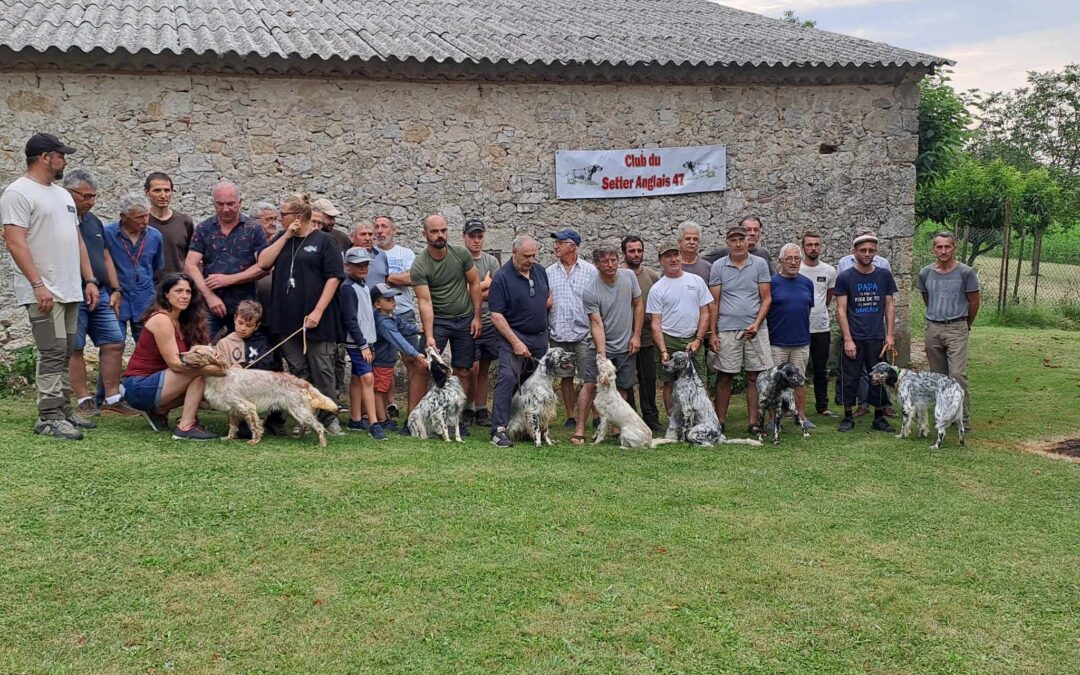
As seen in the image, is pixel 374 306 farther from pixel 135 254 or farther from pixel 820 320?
pixel 820 320

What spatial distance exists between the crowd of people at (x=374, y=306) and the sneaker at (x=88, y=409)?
0.02 m

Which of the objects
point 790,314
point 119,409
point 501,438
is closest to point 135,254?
point 119,409

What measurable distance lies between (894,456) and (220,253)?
529 centimetres

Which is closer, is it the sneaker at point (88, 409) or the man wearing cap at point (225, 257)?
the man wearing cap at point (225, 257)

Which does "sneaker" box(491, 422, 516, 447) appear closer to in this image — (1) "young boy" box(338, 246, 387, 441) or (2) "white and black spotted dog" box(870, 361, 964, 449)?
(1) "young boy" box(338, 246, 387, 441)

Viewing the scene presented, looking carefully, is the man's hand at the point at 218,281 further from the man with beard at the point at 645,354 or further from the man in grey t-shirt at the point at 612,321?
the man with beard at the point at 645,354

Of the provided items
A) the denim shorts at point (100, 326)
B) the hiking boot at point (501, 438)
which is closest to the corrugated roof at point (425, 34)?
the denim shorts at point (100, 326)

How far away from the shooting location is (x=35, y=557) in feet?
13.9

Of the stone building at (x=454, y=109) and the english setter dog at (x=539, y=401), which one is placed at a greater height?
the stone building at (x=454, y=109)

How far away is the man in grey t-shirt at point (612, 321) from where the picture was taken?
703 cm

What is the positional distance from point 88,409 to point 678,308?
469cm

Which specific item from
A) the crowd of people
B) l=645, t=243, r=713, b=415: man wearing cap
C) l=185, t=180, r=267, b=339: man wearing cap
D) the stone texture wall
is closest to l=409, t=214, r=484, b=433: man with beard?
the crowd of people

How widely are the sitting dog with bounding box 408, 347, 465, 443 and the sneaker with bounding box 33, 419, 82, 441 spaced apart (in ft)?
7.54

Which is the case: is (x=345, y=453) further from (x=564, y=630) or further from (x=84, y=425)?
(x=564, y=630)
